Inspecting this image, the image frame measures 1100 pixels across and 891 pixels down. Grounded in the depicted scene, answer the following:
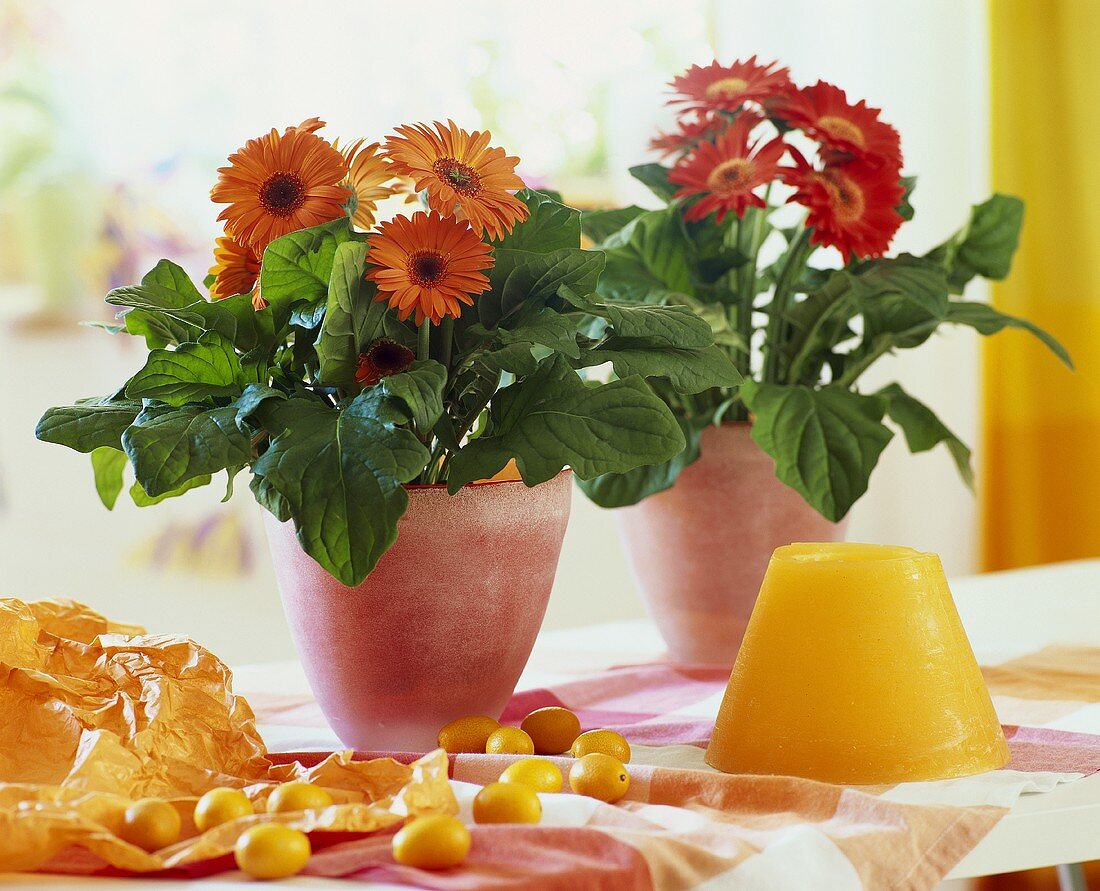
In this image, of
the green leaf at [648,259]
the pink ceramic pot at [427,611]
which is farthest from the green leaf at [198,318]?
the green leaf at [648,259]

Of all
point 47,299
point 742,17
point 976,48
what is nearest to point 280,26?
point 47,299

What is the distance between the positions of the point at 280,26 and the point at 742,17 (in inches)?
26.9

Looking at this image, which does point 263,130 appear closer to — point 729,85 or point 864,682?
point 729,85

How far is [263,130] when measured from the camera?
1.73m

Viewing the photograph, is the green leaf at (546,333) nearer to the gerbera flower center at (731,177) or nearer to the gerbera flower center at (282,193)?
the gerbera flower center at (282,193)

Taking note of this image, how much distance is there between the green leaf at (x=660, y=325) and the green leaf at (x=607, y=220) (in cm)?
30

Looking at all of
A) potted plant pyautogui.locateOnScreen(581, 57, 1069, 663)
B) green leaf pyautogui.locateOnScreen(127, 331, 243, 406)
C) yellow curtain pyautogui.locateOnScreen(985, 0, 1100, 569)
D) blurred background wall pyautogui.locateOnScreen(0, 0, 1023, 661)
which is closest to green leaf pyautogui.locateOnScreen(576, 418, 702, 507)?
potted plant pyautogui.locateOnScreen(581, 57, 1069, 663)

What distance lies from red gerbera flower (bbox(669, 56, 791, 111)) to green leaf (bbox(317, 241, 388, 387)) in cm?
35

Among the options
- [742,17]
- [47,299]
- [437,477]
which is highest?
[742,17]

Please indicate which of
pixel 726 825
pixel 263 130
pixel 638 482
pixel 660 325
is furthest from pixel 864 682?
pixel 263 130

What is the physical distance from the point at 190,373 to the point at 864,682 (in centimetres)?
38

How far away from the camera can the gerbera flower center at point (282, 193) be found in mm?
661

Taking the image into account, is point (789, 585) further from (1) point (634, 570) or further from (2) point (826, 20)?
(2) point (826, 20)

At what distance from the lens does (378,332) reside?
2.14 feet
